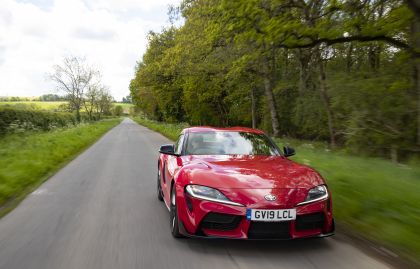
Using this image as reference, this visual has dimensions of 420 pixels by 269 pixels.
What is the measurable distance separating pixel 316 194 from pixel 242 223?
92 centimetres

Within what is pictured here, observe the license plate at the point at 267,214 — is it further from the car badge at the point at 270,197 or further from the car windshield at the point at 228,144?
the car windshield at the point at 228,144

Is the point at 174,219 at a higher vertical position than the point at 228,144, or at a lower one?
lower

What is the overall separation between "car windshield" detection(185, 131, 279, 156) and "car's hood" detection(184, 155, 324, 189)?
489 mm

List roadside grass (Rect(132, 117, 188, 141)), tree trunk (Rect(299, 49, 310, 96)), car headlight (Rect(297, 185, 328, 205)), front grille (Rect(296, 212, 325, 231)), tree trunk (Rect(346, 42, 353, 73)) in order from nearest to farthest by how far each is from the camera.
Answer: front grille (Rect(296, 212, 325, 231)) → car headlight (Rect(297, 185, 328, 205)) → tree trunk (Rect(346, 42, 353, 73)) → tree trunk (Rect(299, 49, 310, 96)) → roadside grass (Rect(132, 117, 188, 141))

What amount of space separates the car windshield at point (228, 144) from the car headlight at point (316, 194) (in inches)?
60.1

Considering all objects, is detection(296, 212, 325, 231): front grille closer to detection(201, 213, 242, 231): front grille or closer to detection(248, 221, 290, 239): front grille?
detection(248, 221, 290, 239): front grille

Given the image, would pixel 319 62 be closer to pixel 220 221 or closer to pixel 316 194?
pixel 316 194

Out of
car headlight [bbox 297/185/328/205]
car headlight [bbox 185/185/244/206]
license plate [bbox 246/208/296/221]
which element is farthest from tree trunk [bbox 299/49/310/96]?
license plate [bbox 246/208/296/221]

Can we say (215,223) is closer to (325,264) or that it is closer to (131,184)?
(325,264)

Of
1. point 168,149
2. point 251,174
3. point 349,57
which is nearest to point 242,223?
point 251,174

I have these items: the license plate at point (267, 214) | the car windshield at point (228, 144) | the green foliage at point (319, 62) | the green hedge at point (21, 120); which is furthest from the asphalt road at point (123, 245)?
the green hedge at point (21, 120)

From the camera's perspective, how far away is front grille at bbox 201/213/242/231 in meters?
4.46

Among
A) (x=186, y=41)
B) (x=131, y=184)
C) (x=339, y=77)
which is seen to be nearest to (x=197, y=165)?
(x=131, y=184)

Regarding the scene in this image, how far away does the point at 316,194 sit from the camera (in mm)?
4703
